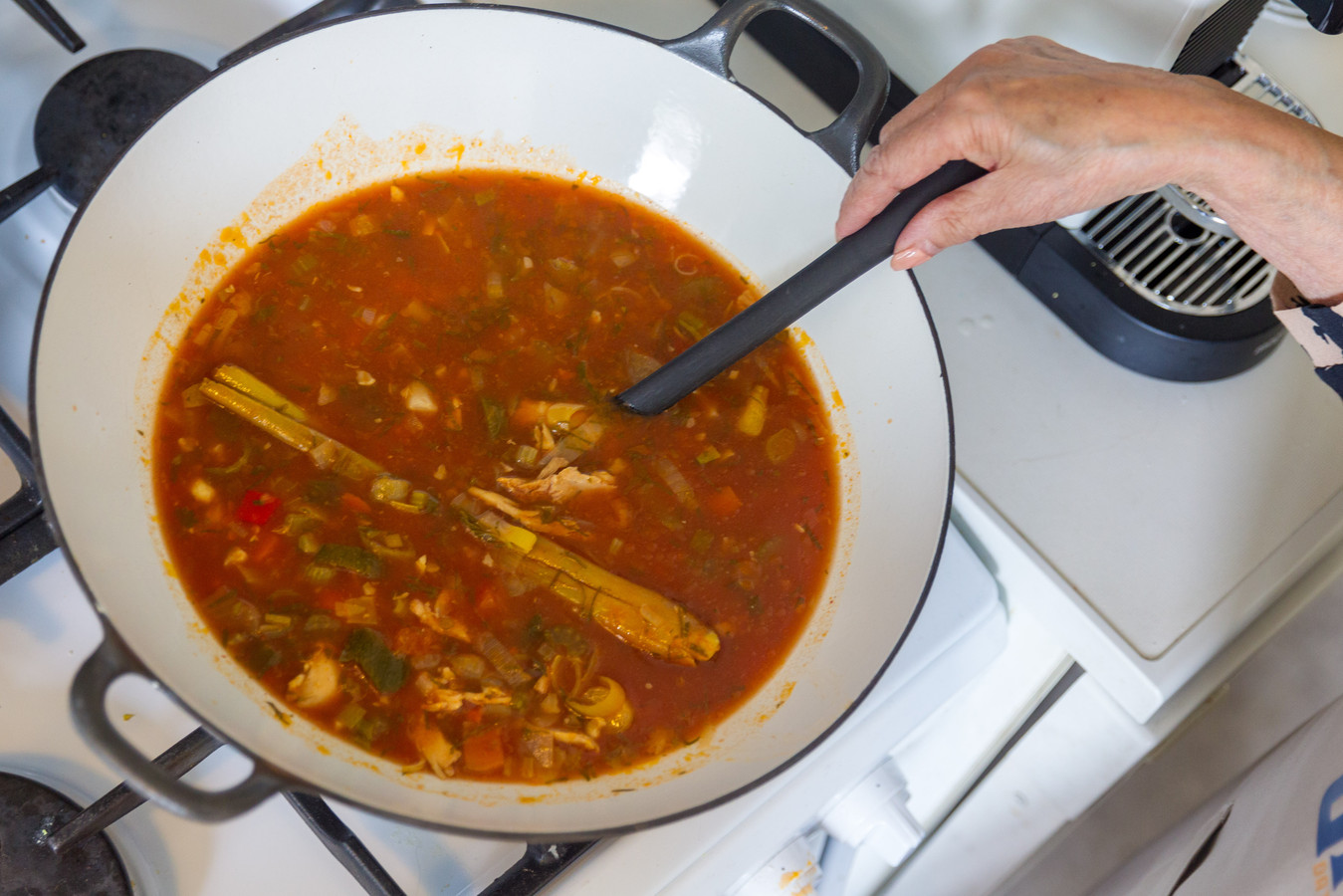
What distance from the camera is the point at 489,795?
3.53 ft

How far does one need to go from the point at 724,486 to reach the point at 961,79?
596mm

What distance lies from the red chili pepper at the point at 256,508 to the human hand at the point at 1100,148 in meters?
0.87

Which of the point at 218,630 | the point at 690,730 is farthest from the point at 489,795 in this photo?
the point at 218,630

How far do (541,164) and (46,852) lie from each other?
1.12m

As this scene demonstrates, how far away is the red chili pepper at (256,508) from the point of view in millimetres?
1189

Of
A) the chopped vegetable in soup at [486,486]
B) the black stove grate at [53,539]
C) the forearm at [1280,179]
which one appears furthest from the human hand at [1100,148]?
the black stove grate at [53,539]

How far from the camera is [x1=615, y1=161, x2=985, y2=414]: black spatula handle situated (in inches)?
44.3

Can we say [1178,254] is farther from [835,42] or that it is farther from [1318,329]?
[835,42]

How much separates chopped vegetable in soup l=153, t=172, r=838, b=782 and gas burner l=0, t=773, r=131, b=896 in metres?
0.23

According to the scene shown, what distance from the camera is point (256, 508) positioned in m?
1.19

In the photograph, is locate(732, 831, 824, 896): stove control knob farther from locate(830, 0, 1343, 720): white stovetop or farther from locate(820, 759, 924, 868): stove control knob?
locate(830, 0, 1343, 720): white stovetop

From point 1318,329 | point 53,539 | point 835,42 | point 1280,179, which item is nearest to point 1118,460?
point 1318,329

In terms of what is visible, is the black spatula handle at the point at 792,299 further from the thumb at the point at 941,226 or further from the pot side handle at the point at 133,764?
the pot side handle at the point at 133,764

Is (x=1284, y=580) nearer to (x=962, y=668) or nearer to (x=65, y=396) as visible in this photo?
(x=962, y=668)
